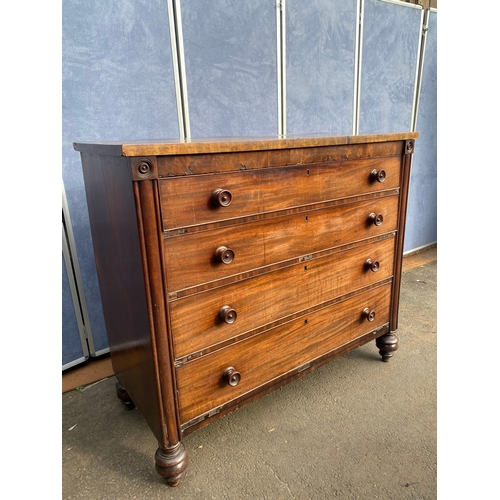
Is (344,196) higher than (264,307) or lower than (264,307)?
higher

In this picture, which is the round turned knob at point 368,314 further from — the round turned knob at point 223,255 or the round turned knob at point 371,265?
the round turned knob at point 223,255

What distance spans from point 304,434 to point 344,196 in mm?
968

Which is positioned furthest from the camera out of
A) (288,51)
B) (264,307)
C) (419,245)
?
(419,245)

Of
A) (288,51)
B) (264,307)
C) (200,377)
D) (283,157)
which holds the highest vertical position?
(288,51)

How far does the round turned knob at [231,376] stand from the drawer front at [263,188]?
21.8 inches

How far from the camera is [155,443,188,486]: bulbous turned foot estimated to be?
1.34 metres

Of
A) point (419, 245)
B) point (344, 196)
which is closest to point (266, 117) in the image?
point (344, 196)

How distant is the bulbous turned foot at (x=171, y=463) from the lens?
1343 mm

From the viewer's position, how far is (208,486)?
1.38m

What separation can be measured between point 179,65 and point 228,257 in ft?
3.66

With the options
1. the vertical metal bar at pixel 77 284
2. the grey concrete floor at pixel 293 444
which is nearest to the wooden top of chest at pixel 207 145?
the vertical metal bar at pixel 77 284

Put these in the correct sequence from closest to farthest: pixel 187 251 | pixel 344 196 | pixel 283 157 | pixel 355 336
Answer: pixel 187 251 < pixel 283 157 < pixel 344 196 < pixel 355 336

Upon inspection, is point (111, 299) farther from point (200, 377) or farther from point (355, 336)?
point (355, 336)

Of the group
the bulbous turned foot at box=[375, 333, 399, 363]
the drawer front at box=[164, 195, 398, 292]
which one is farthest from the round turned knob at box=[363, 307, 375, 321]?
the drawer front at box=[164, 195, 398, 292]
